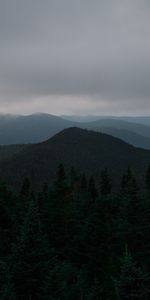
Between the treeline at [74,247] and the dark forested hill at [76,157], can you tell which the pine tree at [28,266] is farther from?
the dark forested hill at [76,157]

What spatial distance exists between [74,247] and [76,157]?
103 meters

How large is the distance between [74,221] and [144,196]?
616 cm

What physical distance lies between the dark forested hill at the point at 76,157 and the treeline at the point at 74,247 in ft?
211

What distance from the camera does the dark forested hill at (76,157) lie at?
11000cm

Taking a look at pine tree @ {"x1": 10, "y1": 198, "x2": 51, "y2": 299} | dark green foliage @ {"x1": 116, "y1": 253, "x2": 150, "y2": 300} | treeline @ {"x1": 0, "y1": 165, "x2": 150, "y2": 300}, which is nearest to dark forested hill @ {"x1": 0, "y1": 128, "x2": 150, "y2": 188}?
treeline @ {"x1": 0, "y1": 165, "x2": 150, "y2": 300}

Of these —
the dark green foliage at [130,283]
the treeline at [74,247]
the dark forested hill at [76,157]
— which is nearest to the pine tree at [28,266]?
the treeline at [74,247]

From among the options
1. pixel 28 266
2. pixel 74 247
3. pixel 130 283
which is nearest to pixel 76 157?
pixel 74 247

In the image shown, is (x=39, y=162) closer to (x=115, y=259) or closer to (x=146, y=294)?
(x=115, y=259)

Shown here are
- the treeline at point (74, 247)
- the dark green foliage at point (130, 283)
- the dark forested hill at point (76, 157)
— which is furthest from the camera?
the dark forested hill at point (76, 157)

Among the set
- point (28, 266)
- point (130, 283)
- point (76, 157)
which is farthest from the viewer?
point (76, 157)

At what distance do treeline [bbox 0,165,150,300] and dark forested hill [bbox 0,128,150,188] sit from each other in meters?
64.4

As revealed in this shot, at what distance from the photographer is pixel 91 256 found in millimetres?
27188

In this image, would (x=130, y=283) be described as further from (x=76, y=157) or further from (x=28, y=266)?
(x=76, y=157)

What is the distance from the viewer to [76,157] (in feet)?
430
